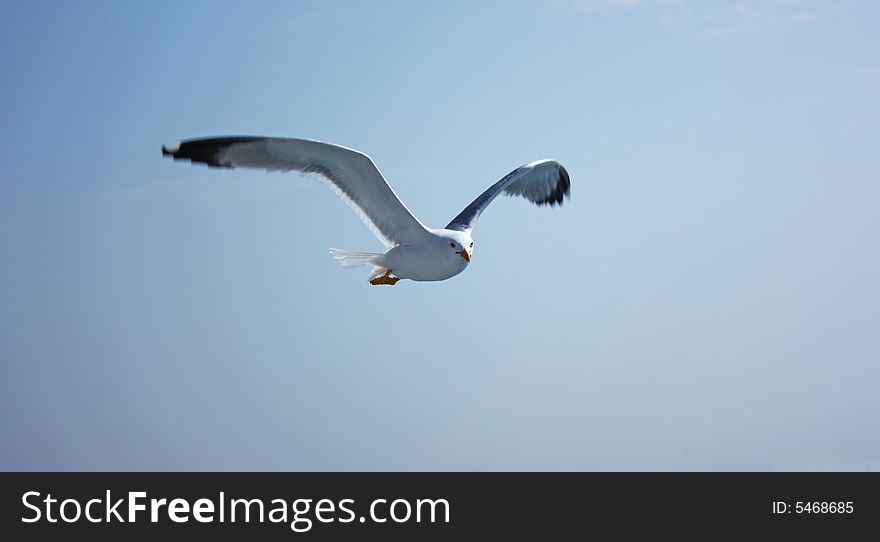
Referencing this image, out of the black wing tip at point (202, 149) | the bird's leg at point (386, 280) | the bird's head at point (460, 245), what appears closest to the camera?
the black wing tip at point (202, 149)

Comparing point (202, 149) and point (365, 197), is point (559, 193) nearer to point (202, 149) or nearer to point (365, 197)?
point (365, 197)

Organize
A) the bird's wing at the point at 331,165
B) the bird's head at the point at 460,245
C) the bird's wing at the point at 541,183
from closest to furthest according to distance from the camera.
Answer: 1. the bird's wing at the point at 331,165
2. the bird's head at the point at 460,245
3. the bird's wing at the point at 541,183

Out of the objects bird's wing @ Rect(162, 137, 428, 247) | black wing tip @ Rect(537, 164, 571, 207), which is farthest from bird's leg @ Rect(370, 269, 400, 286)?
black wing tip @ Rect(537, 164, 571, 207)

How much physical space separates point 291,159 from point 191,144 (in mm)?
1214

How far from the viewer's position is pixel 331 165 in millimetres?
11773

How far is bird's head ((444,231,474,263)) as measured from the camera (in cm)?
1164

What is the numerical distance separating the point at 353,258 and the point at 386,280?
51 cm

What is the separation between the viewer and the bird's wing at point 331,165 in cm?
1114

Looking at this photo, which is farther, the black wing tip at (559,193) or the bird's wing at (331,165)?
the black wing tip at (559,193)

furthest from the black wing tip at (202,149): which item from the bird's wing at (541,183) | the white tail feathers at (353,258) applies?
the bird's wing at (541,183)

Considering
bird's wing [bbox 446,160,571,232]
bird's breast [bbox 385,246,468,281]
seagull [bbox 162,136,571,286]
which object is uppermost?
bird's wing [bbox 446,160,571,232]

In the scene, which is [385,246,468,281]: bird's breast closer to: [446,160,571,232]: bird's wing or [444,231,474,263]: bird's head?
[444,231,474,263]: bird's head

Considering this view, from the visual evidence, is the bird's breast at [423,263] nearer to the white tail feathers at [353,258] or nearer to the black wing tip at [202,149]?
the white tail feathers at [353,258]

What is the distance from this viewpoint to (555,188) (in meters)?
16.6
